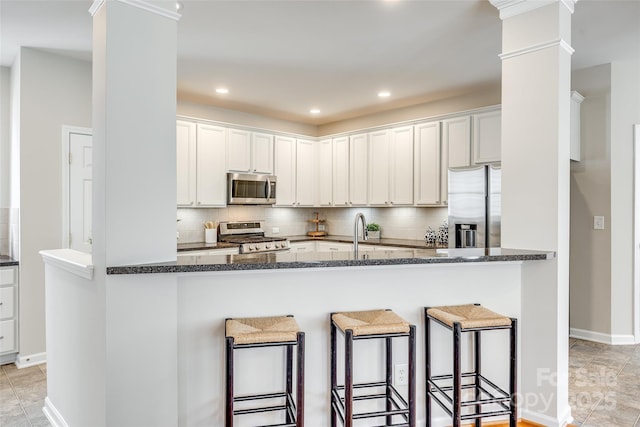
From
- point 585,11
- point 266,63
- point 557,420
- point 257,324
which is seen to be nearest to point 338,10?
point 266,63

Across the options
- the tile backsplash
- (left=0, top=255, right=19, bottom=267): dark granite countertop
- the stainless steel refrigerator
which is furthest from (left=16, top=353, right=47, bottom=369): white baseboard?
the stainless steel refrigerator

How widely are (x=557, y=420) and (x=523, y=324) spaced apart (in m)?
0.57

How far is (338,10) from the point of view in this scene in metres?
2.95

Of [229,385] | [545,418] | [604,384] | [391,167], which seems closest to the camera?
[229,385]

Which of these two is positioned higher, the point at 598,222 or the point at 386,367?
the point at 598,222

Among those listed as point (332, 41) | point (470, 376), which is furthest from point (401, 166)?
point (470, 376)

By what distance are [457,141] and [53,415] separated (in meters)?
4.45

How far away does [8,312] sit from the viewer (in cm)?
367

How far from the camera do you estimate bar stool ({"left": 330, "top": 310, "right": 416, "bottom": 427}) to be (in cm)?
201

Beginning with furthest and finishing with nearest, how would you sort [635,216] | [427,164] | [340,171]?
[340,171]
[427,164]
[635,216]

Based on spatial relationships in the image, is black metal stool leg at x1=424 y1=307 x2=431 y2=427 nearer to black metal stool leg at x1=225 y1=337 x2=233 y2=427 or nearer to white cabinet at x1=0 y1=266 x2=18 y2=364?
black metal stool leg at x1=225 y1=337 x2=233 y2=427

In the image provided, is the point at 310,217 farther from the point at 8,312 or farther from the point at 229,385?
the point at 229,385

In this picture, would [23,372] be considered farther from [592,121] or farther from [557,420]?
[592,121]

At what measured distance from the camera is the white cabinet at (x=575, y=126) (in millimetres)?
4180
